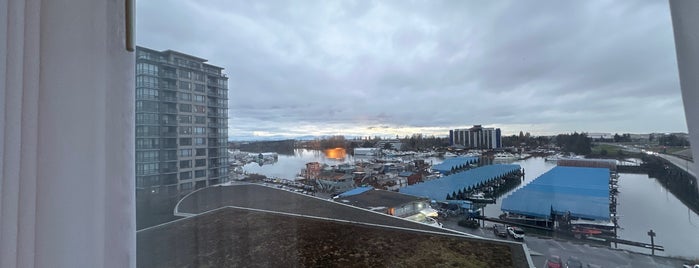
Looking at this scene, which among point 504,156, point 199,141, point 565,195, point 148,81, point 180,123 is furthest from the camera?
point 504,156

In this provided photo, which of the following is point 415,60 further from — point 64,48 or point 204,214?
point 64,48

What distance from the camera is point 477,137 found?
1.99 m

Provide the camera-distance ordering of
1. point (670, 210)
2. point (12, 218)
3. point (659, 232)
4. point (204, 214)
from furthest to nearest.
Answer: point (204, 214), point (659, 232), point (670, 210), point (12, 218)

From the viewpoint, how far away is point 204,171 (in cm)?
131

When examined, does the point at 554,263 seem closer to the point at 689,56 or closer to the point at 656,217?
the point at 656,217

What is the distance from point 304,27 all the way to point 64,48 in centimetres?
147

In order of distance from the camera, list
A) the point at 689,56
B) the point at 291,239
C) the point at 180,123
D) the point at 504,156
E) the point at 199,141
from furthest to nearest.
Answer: the point at 504,156
the point at 291,239
the point at 199,141
the point at 180,123
the point at 689,56

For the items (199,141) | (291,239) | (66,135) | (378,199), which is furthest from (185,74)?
(378,199)

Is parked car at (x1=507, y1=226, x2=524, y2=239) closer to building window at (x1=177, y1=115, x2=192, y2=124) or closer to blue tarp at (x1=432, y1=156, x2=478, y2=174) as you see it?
blue tarp at (x1=432, y1=156, x2=478, y2=174)

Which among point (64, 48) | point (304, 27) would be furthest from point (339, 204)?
point (64, 48)

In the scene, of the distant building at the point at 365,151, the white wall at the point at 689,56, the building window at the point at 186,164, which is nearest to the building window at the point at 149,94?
the building window at the point at 186,164

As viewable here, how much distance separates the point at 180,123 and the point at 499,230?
1822mm

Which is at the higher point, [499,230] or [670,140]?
[670,140]

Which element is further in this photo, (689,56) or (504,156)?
(504,156)
